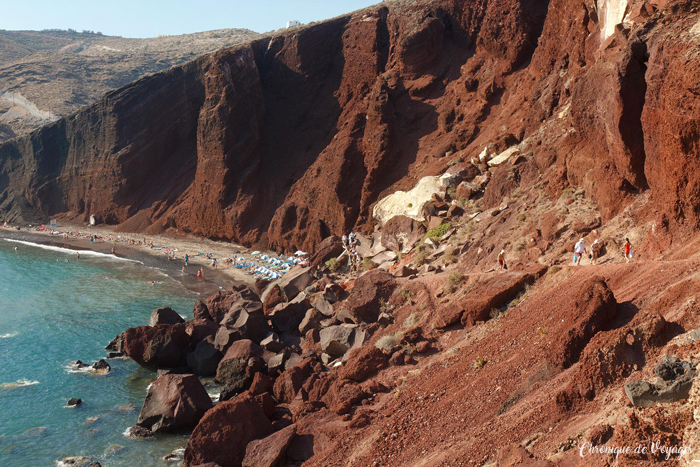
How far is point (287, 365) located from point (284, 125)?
3396 centimetres

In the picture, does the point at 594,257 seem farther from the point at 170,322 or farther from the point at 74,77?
the point at 74,77

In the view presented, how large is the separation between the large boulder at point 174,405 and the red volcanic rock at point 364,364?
5094 mm

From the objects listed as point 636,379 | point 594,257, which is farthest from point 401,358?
point 636,379

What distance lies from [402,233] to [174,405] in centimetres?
1558

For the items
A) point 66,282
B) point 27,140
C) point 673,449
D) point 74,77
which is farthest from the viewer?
point 74,77

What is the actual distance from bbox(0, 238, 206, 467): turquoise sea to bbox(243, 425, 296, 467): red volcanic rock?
357 centimetres

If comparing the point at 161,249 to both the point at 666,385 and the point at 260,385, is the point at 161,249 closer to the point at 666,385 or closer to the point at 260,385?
the point at 260,385

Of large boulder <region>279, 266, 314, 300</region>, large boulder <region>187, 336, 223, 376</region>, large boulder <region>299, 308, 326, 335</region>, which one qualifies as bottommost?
large boulder <region>187, 336, 223, 376</region>

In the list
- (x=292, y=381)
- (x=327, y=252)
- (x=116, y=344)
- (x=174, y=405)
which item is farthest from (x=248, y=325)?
(x=327, y=252)

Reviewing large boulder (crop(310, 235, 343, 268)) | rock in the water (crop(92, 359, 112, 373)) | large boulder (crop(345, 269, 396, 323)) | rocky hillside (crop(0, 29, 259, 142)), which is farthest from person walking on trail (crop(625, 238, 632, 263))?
rocky hillside (crop(0, 29, 259, 142))

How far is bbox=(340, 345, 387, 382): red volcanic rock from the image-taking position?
1525 cm

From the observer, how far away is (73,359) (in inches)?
949

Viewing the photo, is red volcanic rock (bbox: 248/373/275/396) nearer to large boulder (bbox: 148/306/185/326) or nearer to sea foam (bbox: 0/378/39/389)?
large boulder (bbox: 148/306/185/326)

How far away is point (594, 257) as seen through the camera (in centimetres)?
1495
